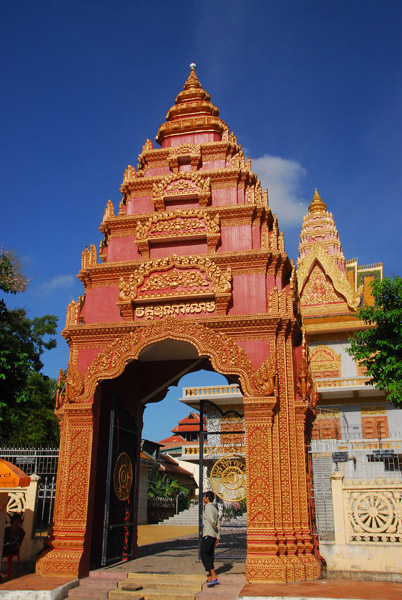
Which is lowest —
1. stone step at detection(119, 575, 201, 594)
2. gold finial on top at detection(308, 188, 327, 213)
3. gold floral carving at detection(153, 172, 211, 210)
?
stone step at detection(119, 575, 201, 594)

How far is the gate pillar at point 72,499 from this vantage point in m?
8.09

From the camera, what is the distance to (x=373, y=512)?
7988 millimetres

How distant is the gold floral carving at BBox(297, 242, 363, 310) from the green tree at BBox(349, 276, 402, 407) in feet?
26.0

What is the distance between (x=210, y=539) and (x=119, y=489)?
2581 millimetres

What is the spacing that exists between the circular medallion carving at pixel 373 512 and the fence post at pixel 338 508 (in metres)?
0.22

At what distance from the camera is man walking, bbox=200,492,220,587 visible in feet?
24.5

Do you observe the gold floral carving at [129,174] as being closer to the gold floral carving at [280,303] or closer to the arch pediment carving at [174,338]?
the arch pediment carving at [174,338]

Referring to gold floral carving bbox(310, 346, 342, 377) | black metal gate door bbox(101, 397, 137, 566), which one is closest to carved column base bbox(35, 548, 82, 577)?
black metal gate door bbox(101, 397, 137, 566)

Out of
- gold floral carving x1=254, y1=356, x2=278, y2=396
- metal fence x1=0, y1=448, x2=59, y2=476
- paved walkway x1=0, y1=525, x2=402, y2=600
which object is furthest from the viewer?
metal fence x1=0, y1=448, x2=59, y2=476

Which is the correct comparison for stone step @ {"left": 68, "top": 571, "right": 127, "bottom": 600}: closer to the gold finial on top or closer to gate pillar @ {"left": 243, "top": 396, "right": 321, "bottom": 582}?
gate pillar @ {"left": 243, "top": 396, "right": 321, "bottom": 582}

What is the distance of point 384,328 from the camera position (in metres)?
15.5

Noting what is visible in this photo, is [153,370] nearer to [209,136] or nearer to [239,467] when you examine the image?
[239,467]

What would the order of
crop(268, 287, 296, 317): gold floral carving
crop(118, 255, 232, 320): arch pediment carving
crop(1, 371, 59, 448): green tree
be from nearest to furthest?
crop(268, 287, 296, 317): gold floral carving, crop(118, 255, 232, 320): arch pediment carving, crop(1, 371, 59, 448): green tree

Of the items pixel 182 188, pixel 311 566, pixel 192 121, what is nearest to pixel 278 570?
pixel 311 566
